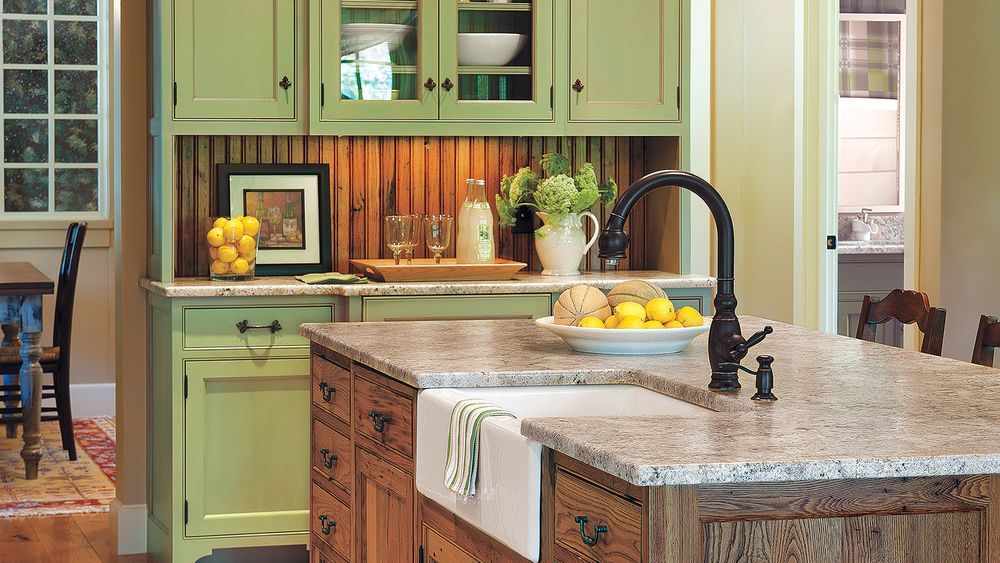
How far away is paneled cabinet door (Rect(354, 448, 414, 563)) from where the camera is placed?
2355 mm

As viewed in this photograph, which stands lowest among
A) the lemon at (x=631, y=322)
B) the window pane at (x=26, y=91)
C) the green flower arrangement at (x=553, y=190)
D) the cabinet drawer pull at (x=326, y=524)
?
the cabinet drawer pull at (x=326, y=524)

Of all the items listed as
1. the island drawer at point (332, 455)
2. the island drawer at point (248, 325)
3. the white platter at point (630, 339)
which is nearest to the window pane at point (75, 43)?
the island drawer at point (248, 325)

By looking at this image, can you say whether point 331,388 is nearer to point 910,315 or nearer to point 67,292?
point 910,315

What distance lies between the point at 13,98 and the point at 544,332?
4.79 m

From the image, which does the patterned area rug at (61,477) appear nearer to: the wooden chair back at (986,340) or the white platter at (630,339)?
the white platter at (630,339)

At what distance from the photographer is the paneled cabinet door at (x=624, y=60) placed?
4109 millimetres

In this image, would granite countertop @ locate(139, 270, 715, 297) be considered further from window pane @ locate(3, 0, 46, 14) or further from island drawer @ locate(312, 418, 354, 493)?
window pane @ locate(3, 0, 46, 14)

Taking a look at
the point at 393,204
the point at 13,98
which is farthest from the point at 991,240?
the point at 13,98

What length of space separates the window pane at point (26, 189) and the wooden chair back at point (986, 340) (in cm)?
542

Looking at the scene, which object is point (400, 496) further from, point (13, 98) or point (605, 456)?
point (13, 98)

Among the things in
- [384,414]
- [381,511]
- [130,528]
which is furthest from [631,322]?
[130,528]

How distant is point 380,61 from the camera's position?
3980 mm

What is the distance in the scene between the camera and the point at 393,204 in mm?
4293

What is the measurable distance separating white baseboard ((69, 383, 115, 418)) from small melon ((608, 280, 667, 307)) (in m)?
4.82
